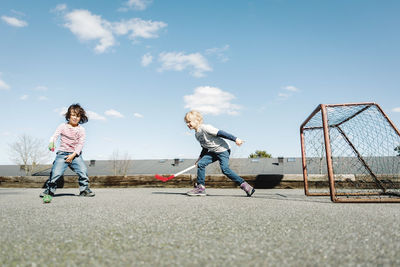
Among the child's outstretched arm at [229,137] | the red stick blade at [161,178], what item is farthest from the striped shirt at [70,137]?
the red stick blade at [161,178]

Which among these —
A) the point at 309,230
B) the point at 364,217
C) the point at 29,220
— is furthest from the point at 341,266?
the point at 29,220

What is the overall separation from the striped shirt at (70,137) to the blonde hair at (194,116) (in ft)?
5.89

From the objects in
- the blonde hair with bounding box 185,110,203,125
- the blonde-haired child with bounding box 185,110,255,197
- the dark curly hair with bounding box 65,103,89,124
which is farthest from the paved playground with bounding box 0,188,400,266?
the dark curly hair with bounding box 65,103,89,124

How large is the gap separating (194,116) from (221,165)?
37.4 inches

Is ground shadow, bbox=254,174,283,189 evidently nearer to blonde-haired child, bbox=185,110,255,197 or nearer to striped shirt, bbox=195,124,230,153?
blonde-haired child, bbox=185,110,255,197

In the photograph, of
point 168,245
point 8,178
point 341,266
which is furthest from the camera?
point 8,178

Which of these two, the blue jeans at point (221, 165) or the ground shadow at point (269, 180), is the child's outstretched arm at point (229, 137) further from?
the ground shadow at point (269, 180)

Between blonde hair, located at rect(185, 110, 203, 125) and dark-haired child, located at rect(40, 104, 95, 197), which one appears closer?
dark-haired child, located at rect(40, 104, 95, 197)

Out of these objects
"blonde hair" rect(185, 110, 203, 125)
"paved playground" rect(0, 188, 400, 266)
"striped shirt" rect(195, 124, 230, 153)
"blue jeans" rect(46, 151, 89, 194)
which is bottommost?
"paved playground" rect(0, 188, 400, 266)

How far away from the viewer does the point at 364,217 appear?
7.47 ft

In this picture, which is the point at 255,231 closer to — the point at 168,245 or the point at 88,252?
the point at 168,245

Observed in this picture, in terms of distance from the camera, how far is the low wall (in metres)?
6.28

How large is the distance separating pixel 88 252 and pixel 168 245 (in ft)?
1.32

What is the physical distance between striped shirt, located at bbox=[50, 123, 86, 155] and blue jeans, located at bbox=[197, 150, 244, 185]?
2.01m
